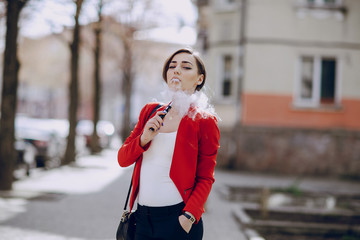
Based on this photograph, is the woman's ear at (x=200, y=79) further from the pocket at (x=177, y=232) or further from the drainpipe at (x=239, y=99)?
the drainpipe at (x=239, y=99)

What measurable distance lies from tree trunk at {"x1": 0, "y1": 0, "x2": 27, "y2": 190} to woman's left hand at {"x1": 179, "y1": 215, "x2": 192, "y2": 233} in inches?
312

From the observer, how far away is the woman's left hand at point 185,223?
8.66 feet

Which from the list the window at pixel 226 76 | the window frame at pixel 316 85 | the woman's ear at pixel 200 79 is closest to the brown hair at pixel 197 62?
the woman's ear at pixel 200 79

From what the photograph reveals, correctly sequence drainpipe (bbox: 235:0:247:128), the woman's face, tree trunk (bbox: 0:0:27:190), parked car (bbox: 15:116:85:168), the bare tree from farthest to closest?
1. the bare tree
2. drainpipe (bbox: 235:0:247:128)
3. parked car (bbox: 15:116:85:168)
4. tree trunk (bbox: 0:0:27:190)
5. the woman's face

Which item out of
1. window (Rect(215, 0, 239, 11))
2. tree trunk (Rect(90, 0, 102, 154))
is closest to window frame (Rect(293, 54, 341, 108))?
window (Rect(215, 0, 239, 11))

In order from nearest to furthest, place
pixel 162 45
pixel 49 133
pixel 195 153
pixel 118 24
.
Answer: pixel 195 153 → pixel 49 133 → pixel 118 24 → pixel 162 45

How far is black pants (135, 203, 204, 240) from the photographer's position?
2.66m

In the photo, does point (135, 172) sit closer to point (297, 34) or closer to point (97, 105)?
point (297, 34)

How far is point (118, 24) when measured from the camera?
20.7 meters

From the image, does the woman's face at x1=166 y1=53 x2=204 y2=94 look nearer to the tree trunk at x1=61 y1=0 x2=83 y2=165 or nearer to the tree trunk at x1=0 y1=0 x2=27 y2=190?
the tree trunk at x1=0 y1=0 x2=27 y2=190

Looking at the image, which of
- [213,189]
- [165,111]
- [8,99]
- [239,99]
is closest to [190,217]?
[165,111]

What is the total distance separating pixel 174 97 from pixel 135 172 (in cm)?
54

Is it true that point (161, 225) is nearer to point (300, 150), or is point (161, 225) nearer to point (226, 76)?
point (300, 150)

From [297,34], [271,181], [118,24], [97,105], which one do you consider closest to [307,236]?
[271,181]
